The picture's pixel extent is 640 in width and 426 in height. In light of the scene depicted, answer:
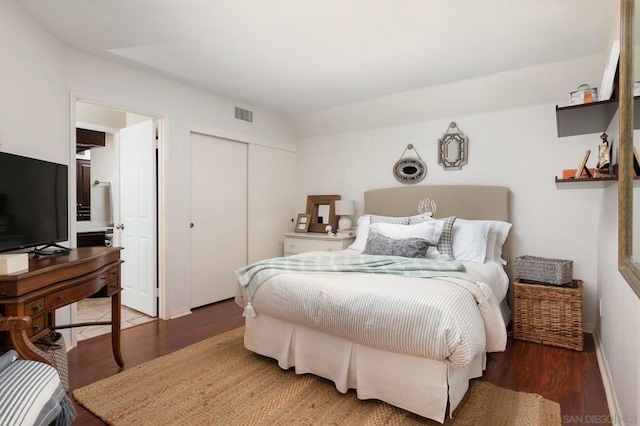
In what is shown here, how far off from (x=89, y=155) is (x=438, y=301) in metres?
5.29

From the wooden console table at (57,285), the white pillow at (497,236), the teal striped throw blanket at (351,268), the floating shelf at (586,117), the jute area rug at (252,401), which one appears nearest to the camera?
the wooden console table at (57,285)

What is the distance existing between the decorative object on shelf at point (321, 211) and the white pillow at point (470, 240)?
5.83 feet

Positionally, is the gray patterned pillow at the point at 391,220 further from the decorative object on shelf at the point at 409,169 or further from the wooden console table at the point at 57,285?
the wooden console table at the point at 57,285

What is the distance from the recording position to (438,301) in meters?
1.84

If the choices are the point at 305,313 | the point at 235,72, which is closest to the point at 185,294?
the point at 305,313

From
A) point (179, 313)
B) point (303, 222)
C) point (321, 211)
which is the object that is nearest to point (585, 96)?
point (321, 211)

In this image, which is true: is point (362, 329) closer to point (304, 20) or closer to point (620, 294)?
point (620, 294)

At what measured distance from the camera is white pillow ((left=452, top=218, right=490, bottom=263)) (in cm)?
314

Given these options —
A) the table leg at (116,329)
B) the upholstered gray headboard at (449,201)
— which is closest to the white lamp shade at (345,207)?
the upholstered gray headboard at (449,201)

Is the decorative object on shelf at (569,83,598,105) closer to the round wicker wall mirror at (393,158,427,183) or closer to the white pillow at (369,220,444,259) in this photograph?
the white pillow at (369,220,444,259)

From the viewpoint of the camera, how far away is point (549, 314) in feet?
9.43

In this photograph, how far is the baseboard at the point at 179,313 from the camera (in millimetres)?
3610

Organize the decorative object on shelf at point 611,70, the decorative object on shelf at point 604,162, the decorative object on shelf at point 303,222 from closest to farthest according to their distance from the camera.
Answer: the decorative object on shelf at point 611,70 → the decorative object on shelf at point 604,162 → the decorative object on shelf at point 303,222

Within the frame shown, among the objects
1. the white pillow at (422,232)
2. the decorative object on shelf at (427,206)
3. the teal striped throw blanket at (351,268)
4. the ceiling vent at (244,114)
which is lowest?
the teal striped throw blanket at (351,268)
